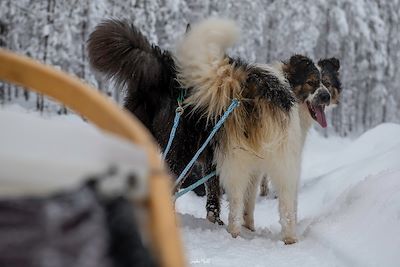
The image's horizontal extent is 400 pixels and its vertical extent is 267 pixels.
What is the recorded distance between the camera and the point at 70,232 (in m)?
0.88

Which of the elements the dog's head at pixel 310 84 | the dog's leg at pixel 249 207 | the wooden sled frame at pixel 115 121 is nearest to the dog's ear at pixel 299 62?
the dog's head at pixel 310 84

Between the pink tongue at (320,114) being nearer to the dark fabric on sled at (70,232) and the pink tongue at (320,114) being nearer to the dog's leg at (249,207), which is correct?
the dog's leg at (249,207)

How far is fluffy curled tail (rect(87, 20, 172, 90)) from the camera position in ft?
14.9

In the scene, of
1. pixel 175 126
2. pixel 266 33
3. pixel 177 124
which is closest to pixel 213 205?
pixel 177 124

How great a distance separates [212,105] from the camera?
4.37 meters

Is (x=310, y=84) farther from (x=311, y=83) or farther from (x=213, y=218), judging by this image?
(x=213, y=218)

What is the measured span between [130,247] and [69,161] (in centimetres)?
18

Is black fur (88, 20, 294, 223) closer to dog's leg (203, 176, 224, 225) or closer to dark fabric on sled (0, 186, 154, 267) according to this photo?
dog's leg (203, 176, 224, 225)

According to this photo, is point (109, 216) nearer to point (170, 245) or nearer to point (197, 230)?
point (170, 245)

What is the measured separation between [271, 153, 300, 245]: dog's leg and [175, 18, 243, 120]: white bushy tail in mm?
681

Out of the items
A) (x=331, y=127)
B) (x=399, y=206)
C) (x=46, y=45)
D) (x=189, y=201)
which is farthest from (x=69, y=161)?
(x=331, y=127)

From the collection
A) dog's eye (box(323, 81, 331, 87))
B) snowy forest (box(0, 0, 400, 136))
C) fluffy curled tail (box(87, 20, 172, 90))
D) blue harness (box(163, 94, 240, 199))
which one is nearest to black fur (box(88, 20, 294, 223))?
fluffy curled tail (box(87, 20, 172, 90))

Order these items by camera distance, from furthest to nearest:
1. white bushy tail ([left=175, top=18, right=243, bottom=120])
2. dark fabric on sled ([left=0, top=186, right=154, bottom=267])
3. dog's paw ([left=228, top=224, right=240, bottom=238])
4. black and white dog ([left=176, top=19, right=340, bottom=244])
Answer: dog's paw ([left=228, top=224, right=240, bottom=238]) → black and white dog ([left=176, top=19, right=340, bottom=244]) → white bushy tail ([left=175, top=18, right=243, bottom=120]) → dark fabric on sled ([left=0, top=186, right=154, bottom=267])

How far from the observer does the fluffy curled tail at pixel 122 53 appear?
4539 millimetres
